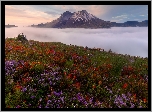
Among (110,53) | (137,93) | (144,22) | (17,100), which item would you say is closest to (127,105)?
(137,93)

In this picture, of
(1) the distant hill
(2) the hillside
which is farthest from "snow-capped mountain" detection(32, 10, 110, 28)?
(2) the hillside

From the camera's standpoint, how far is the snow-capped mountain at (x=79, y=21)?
372 inches

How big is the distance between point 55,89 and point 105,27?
139 inches

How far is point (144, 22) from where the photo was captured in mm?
9078

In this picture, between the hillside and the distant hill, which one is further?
the distant hill

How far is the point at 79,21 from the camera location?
10422 mm

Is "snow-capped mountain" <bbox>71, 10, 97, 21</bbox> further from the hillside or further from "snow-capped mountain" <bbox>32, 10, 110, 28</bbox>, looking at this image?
the hillside

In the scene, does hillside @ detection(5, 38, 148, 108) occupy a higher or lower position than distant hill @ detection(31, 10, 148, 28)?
lower

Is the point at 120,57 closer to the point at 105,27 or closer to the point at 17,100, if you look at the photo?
the point at 105,27

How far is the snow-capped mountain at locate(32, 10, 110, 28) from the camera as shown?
9.45 m

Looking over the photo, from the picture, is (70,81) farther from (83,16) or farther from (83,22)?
(83,22)

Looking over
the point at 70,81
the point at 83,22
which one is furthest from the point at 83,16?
the point at 70,81

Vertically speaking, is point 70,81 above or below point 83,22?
below

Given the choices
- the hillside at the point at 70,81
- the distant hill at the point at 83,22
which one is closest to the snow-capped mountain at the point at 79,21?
the distant hill at the point at 83,22
